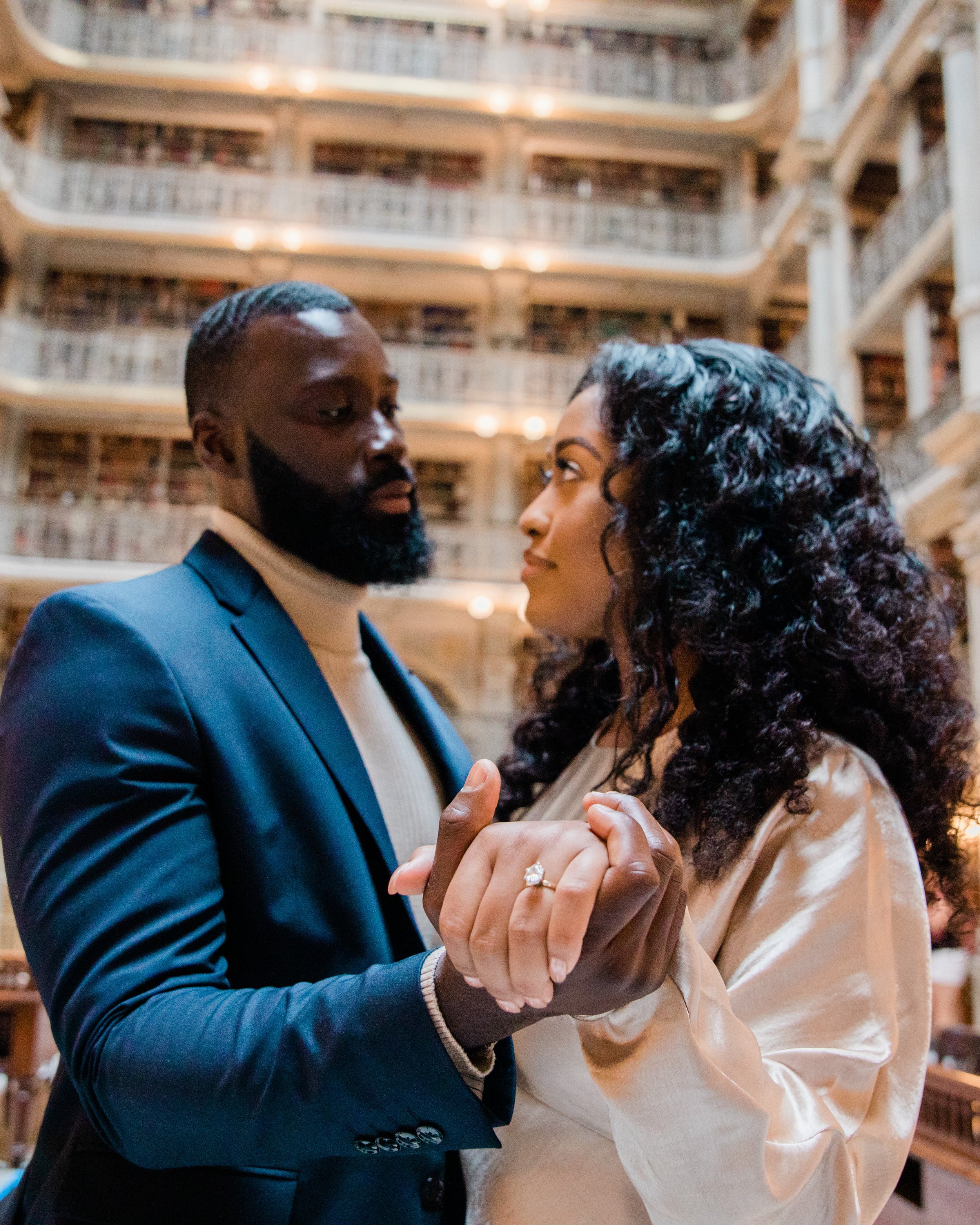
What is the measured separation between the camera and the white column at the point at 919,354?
396 inches

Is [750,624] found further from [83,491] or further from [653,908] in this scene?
[83,491]

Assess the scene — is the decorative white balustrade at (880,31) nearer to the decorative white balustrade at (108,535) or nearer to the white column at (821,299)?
the white column at (821,299)

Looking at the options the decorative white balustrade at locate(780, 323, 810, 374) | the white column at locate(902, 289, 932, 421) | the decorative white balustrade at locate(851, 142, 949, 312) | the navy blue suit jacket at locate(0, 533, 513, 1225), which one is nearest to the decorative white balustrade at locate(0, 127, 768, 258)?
the decorative white balustrade at locate(780, 323, 810, 374)

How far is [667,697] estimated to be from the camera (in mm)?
1451

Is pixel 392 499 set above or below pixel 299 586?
above

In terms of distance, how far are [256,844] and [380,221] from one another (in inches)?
525

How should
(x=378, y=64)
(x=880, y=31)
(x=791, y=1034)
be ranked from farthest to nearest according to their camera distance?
1. (x=378, y=64)
2. (x=880, y=31)
3. (x=791, y=1034)

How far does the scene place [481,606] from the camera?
12.6 metres

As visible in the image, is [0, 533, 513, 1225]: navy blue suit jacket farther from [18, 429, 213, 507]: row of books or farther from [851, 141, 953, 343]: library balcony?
[18, 429, 213, 507]: row of books

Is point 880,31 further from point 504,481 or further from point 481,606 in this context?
point 481,606

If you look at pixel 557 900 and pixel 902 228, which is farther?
pixel 902 228

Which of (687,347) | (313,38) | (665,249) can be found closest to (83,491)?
(313,38)

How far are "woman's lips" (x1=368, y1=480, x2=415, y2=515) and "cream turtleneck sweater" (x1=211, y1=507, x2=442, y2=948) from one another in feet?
0.46

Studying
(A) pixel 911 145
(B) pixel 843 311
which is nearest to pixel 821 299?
(B) pixel 843 311
